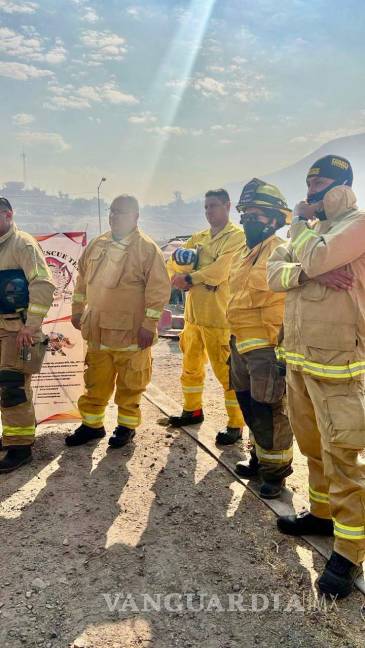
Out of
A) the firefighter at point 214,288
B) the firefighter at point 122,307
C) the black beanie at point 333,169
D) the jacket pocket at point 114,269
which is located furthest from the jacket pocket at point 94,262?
the black beanie at point 333,169

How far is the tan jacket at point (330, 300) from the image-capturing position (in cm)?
233

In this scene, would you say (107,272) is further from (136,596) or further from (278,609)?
(278,609)

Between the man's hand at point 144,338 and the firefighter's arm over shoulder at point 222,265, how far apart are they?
2.32 ft

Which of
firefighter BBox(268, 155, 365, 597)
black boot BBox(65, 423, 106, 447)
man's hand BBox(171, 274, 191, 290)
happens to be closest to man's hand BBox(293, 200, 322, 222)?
firefighter BBox(268, 155, 365, 597)

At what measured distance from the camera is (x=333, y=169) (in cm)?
256

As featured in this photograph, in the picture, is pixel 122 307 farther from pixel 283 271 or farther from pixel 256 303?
pixel 283 271

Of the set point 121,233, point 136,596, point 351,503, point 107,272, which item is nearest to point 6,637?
point 136,596

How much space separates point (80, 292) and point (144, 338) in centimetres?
80

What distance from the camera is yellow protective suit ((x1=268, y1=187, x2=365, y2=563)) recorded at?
2373mm

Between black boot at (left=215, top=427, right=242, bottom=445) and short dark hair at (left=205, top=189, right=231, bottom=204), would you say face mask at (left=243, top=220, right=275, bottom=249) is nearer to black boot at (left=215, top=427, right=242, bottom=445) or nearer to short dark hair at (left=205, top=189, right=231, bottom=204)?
short dark hair at (left=205, top=189, right=231, bottom=204)

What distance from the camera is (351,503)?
2432 mm

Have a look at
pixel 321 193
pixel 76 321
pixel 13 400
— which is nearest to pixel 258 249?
pixel 321 193

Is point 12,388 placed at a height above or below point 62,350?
below

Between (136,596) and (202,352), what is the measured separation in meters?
2.51
